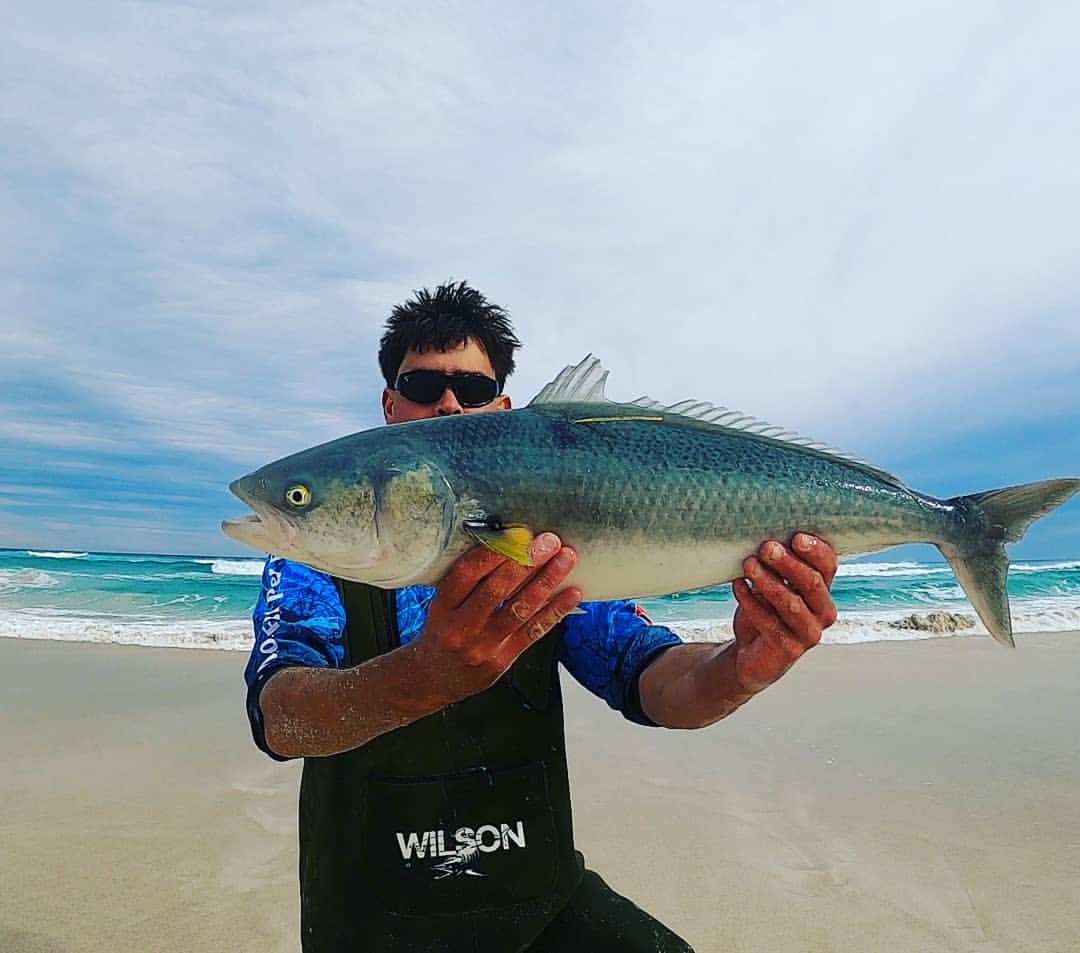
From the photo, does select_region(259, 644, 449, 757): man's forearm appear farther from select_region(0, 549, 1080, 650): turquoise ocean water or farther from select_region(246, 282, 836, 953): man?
select_region(0, 549, 1080, 650): turquoise ocean water

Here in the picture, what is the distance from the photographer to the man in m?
2.58

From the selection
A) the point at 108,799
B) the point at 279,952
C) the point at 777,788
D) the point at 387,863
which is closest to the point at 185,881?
the point at 279,952

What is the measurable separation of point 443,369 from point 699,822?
4026mm

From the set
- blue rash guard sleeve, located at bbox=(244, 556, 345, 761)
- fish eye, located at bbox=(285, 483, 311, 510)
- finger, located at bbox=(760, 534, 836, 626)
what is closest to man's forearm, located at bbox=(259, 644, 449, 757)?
blue rash guard sleeve, located at bbox=(244, 556, 345, 761)

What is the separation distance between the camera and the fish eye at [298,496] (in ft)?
7.87

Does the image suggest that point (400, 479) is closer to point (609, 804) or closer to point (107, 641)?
point (609, 804)

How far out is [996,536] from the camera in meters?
2.77

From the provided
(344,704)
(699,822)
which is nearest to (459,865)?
(344,704)

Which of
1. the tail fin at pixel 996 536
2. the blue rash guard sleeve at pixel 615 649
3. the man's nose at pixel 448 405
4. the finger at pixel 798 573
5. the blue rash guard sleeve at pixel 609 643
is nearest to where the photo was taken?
the finger at pixel 798 573

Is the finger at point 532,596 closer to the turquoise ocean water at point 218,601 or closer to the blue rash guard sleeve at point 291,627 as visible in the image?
the blue rash guard sleeve at point 291,627

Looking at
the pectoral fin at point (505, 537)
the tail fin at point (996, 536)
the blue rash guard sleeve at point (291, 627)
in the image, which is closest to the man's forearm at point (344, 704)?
the blue rash guard sleeve at point (291, 627)

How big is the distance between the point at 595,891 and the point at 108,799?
15.4ft

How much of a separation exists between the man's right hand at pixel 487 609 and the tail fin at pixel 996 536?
4.71 ft

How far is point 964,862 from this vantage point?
5094mm
